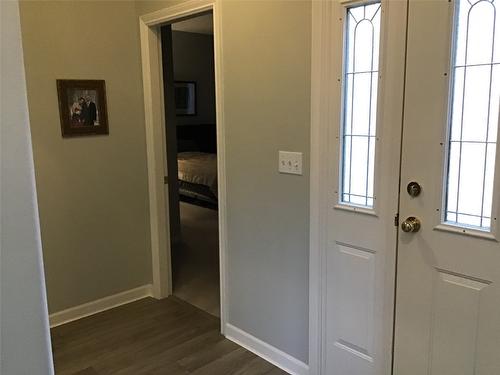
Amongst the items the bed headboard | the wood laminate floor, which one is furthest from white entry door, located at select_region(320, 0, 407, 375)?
the bed headboard

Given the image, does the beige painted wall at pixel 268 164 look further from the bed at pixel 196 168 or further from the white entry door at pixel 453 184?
the bed at pixel 196 168

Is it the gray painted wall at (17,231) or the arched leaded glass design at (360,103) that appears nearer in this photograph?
the gray painted wall at (17,231)

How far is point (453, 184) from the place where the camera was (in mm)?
1769

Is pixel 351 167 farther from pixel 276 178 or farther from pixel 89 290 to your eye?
pixel 89 290

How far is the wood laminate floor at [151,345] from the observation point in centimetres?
266

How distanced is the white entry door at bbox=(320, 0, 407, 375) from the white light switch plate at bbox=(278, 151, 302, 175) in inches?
8.3

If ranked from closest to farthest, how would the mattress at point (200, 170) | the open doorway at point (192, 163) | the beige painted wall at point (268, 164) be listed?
1. the beige painted wall at point (268, 164)
2. the open doorway at point (192, 163)
3. the mattress at point (200, 170)

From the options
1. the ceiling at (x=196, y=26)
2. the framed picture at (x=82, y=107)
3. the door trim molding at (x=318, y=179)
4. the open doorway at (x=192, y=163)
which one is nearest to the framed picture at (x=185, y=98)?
the open doorway at (x=192, y=163)

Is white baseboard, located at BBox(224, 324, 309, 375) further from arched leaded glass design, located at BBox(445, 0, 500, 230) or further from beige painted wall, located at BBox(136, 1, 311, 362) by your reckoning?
arched leaded glass design, located at BBox(445, 0, 500, 230)

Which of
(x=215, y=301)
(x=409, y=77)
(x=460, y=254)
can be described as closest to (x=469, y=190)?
(x=460, y=254)

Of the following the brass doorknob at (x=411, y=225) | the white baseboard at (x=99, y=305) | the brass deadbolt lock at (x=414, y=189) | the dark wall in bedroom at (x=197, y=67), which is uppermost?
the dark wall in bedroom at (x=197, y=67)

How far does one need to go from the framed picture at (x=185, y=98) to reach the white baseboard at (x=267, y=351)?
562 cm

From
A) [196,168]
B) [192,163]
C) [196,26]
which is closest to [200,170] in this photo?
[196,168]

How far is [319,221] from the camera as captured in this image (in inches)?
89.7
